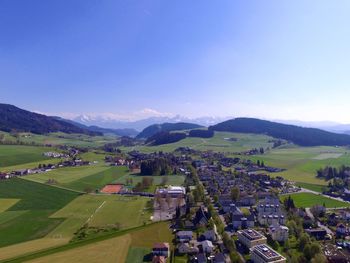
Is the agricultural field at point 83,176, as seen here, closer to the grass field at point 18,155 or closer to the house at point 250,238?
the grass field at point 18,155

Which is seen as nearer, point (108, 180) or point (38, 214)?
point (38, 214)

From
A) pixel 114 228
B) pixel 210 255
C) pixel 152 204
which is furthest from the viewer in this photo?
pixel 152 204

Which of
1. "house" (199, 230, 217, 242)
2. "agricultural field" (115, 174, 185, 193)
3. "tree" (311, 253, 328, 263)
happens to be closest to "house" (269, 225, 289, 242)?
"house" (199, 230, 217, 242)

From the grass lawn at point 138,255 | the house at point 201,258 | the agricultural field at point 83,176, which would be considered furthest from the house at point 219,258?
the agricultural field at point 83,176

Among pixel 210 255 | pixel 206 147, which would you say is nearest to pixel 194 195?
pixel 210 255

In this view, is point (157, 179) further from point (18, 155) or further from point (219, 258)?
point (18, 155)

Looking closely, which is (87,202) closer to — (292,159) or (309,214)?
(309,214)
